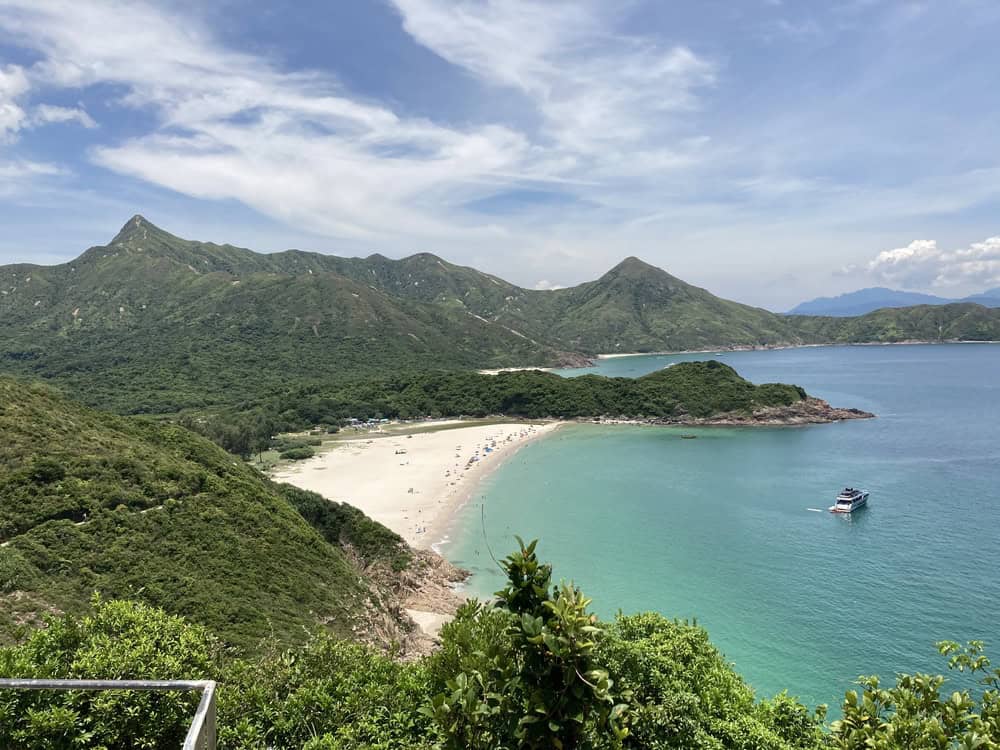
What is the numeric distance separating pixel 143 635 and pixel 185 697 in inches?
118

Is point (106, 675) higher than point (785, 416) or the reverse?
higher

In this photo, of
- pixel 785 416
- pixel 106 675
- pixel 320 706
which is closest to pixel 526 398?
pixel 785 416

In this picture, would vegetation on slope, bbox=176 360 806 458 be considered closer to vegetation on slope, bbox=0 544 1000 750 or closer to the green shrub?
the green shrub

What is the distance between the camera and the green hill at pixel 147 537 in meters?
22.0

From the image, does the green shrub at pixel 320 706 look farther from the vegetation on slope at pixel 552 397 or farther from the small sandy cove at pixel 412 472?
the vegetation on slope at pixel 552 397

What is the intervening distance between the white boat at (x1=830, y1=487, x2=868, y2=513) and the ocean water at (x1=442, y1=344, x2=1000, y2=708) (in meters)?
0.99

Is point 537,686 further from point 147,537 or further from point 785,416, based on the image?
point 785,416

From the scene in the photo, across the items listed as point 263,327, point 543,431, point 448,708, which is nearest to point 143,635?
point 448,708

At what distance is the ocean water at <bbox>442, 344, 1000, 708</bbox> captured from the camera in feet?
102

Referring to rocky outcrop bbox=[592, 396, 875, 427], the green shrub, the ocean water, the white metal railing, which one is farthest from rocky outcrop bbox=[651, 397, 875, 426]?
the white metal railing

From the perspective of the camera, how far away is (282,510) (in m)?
34.2

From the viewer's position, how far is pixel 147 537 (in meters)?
26.0

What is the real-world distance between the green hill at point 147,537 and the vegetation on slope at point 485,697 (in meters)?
10.5

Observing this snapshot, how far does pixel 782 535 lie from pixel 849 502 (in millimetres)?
9911
